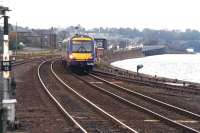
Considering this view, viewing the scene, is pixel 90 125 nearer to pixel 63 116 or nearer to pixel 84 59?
pixel 63 116

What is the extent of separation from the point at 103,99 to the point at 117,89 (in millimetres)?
5785

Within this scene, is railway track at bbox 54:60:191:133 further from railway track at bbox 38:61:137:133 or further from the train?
the train

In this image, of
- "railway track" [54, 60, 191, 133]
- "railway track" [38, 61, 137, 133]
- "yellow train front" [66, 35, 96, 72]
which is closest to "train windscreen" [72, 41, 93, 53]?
"yellow train front" [66, 35, 96, 72]

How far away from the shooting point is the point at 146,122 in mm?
17812

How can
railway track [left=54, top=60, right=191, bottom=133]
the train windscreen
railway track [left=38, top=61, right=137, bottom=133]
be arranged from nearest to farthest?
railway track [left=38, top=61, right=137, bottom=133]
railway track [left=54, top=60, right=191, bottom=133]
the train windscreen

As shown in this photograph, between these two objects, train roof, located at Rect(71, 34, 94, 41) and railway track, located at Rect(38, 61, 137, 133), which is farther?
train roof, located at Rect(71, 34, 94, 41)

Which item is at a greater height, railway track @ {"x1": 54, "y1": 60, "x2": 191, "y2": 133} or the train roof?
the train roof

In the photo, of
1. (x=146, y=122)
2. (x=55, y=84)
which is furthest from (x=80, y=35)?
(x=146, y=122)

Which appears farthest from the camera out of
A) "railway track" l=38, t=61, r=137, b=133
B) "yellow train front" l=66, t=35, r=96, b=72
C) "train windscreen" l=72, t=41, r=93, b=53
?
"train windscreen" l=72, t=41, r=93, b=53

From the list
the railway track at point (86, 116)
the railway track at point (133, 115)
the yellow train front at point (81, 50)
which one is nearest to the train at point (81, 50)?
the yellow train front at point (81, 50)

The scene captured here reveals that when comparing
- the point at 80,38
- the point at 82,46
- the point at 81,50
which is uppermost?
the point at 80,38

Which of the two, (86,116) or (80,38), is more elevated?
(80,38)

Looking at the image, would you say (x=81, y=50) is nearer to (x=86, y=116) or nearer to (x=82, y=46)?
(x=82, y=46)

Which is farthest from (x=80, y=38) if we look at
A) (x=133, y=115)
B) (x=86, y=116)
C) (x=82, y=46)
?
(x=86, y=116)
